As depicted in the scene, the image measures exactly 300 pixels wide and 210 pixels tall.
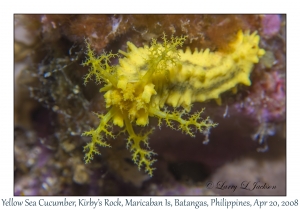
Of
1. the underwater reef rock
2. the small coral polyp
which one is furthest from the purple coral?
the small coral polyp

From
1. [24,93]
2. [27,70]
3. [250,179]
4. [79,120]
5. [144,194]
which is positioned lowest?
[144,194]

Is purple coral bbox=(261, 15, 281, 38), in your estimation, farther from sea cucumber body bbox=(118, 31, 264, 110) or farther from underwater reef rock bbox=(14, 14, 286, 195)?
sea cucumber body bbox=(118, 31, 264, 110)

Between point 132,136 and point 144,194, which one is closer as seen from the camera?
point 132,136

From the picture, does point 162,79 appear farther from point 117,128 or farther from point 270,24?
point 270,24

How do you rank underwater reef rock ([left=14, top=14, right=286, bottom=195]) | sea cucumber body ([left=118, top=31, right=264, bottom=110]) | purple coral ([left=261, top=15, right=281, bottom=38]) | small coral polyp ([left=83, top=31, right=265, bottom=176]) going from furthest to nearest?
1. purple coral ([left=261, top=15, right=281, bottom=38])
2. underwater reef rock ([left=14, top=14, right=286, bottom=195])
3. sea cucumber body ([left=118, top=31, right=264, bottom=110])
4. small coral polyp ([left=83, top=31, right=265, bottom=176])

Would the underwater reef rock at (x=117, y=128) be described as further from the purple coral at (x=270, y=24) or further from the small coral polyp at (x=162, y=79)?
the small coral polyp at (x=162, y=79)

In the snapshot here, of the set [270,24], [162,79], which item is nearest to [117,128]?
[162,79]
